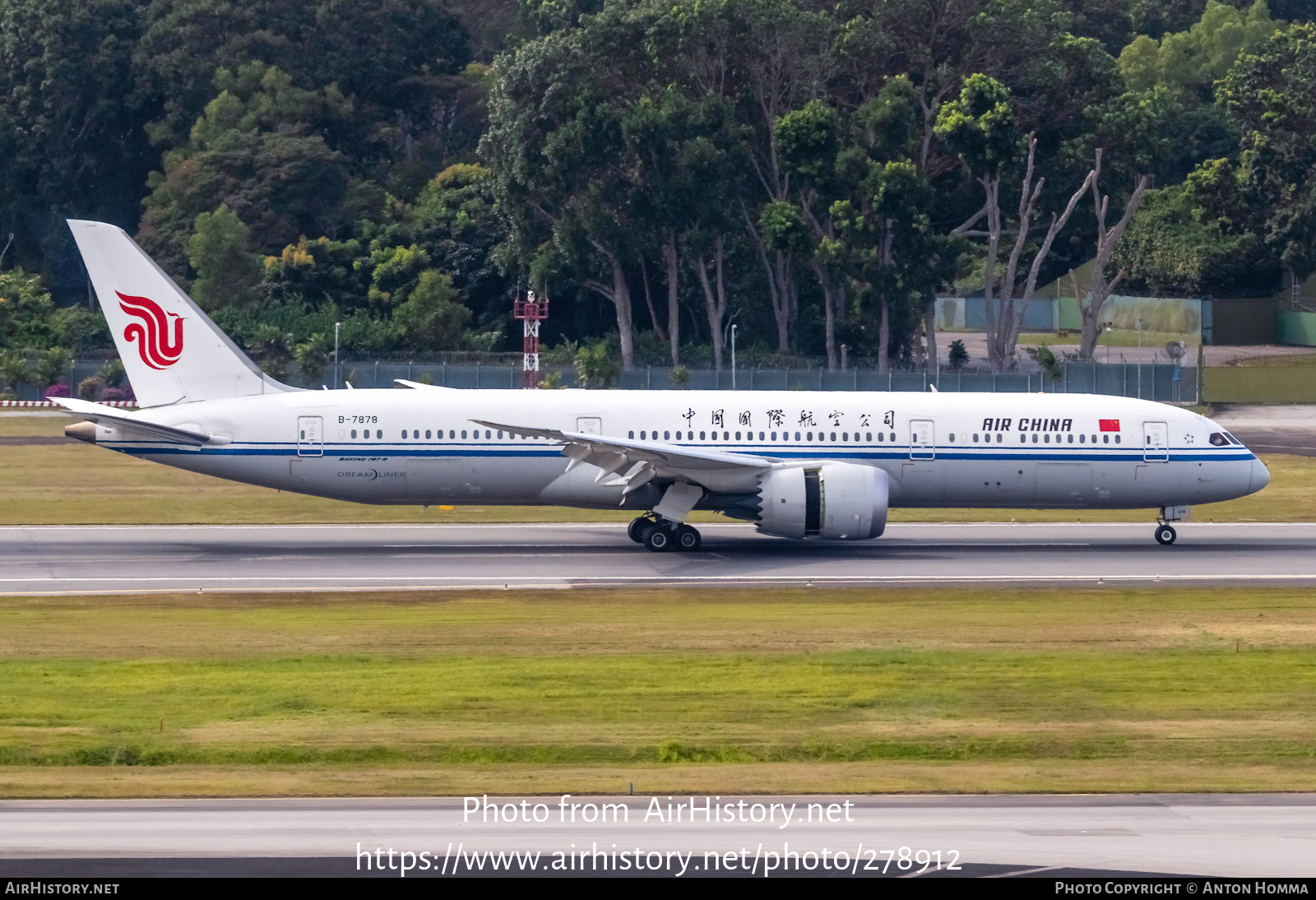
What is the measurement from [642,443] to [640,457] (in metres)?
0.33

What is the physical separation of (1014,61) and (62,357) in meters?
47.2

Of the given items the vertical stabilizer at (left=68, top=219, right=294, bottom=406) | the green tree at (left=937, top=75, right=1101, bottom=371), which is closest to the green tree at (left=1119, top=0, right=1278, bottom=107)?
the green tree at (left=937, top=75, right=1101, bottom=371)

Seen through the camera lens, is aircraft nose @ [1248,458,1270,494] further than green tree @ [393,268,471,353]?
No

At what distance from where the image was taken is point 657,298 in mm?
83250

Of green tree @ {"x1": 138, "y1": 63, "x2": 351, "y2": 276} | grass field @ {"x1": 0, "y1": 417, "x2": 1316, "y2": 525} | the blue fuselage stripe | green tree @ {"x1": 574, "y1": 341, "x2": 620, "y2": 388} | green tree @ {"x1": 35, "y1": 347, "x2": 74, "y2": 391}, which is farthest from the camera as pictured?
green tree @ {"x1": 138, "y1": 63, "x2": 351, "y2": 276}

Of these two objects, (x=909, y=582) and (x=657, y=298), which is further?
(x=657, y=298)

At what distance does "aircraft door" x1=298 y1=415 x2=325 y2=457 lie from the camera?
32594 mm

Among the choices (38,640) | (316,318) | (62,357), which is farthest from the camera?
(316,318)

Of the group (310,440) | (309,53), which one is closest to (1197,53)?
(309,53)

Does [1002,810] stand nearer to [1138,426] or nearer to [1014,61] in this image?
[1138,426]

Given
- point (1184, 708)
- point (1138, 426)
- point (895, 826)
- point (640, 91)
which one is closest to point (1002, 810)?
point (895, 826)

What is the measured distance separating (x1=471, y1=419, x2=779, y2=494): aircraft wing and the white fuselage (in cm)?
29

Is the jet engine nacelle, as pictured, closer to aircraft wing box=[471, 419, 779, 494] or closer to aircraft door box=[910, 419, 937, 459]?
aircraft wing box=[471, 419, 779, 494]

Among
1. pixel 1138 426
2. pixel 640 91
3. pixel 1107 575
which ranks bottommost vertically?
pixel 1107 575
